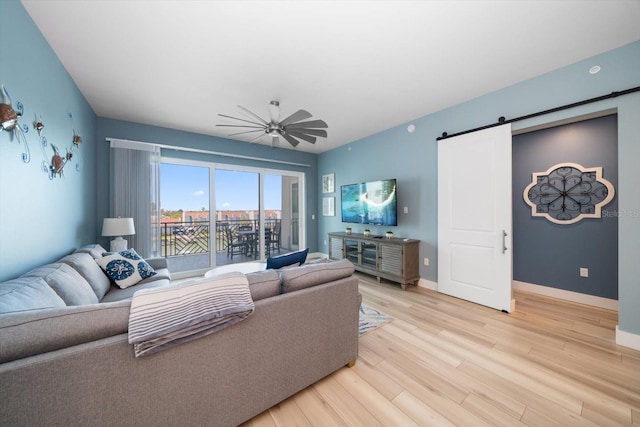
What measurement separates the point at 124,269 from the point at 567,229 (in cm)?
546

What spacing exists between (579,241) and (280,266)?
3870mm

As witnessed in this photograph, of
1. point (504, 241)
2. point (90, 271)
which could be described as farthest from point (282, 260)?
point (504, 241)

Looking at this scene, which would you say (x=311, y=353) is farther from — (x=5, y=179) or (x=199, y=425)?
(x=5, y=179)

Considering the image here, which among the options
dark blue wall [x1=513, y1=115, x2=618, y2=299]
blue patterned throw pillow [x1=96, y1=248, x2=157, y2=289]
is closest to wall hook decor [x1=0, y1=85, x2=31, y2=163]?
blue patterned throw pillow [x1=96, y1=248, x2=157, y2=289]

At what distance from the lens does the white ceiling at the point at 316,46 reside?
170cm

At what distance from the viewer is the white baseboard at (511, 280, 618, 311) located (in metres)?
2.75

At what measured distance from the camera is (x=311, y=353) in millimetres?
1555

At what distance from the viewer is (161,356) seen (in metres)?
1.04

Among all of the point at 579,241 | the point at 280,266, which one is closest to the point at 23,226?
the point at 280,266

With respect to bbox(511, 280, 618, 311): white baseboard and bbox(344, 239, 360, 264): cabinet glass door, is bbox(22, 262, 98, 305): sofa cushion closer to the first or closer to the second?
bbox(344, 239, 360, 264): cabinet glass door

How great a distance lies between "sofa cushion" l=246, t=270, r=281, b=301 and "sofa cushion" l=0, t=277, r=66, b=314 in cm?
102

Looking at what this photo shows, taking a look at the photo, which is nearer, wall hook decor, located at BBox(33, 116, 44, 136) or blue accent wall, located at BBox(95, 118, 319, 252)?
wall hook decor, located at BBox(33, 116, 44, 136)

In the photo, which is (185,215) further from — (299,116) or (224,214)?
(299,116)

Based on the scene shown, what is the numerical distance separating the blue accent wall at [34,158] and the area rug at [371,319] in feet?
9.14
